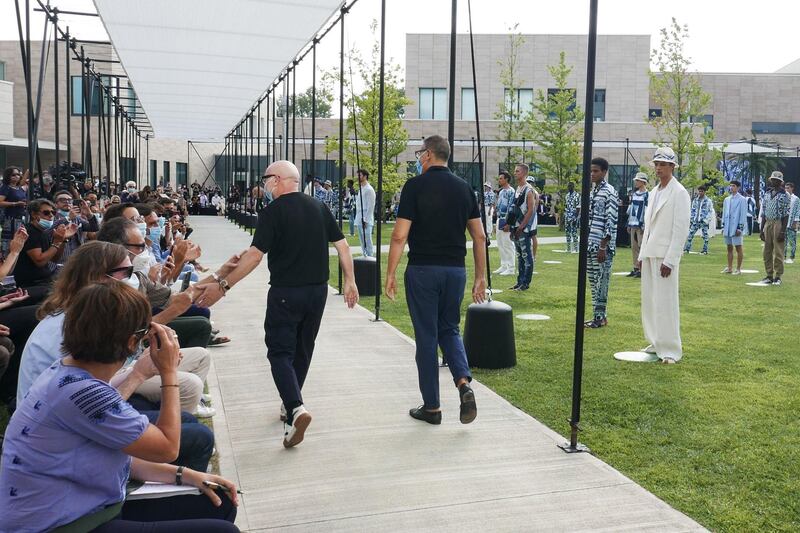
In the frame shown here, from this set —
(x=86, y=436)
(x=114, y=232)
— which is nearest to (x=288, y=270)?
(x=114, y=232)

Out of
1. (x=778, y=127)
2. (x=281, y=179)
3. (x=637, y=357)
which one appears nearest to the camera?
(x=281, y=179)

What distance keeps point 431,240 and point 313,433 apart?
1459mm

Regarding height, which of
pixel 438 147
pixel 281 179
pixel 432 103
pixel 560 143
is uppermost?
pixel 432 103

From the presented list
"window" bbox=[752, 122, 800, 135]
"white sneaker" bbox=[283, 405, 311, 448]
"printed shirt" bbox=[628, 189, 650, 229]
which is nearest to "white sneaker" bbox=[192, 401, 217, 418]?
"white sneaker" bbox=[283, 405, 311, 448]

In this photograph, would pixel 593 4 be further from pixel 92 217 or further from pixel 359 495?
pixel 92 217

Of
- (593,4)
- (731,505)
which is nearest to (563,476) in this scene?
(731,505)

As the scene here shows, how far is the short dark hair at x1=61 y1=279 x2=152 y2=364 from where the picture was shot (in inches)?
95.5

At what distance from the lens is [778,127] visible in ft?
185

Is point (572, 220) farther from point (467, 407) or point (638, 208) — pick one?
point (467, 407)

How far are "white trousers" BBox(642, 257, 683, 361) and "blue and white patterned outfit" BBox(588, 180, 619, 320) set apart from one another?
4.70 feet

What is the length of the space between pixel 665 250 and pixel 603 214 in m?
1.85

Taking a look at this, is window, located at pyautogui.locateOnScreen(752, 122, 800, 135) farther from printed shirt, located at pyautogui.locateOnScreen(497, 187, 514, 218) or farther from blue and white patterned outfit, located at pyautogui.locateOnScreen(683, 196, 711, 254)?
printed shirt, located at pyautogui.locateOnScreen(497, 187, 514, 218)

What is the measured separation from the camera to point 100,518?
96.3 inches

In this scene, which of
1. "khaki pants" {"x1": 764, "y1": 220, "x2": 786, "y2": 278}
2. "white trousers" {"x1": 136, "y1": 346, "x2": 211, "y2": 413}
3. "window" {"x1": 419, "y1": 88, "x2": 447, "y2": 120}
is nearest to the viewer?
"white trousers" {"x1": 136, "y1": 346, "x2": 211, "y2": 413}
